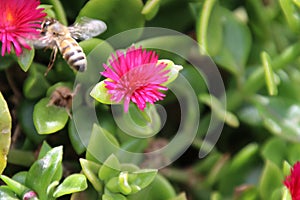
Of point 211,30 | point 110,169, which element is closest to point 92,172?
point 110,169

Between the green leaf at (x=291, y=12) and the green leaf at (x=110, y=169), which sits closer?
the green leaf at (x=110, y=169)

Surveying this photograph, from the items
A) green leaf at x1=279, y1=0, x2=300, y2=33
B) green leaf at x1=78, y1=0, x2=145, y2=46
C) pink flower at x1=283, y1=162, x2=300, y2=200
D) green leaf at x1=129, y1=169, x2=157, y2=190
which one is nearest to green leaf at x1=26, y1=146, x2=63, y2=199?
green leaf at x1=129, y1=169, x2=157, y2=190

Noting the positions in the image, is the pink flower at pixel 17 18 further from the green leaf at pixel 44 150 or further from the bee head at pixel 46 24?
the green leaf at pixel 44 150

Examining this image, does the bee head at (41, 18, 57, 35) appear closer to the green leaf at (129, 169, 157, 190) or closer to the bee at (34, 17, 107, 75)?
the bee at (34, 17, 107, 75)

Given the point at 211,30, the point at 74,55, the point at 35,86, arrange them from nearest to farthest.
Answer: the point at 74,55, the point at 35,86, the point at 211,30

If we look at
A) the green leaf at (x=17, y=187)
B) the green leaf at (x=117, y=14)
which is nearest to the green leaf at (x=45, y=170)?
the green leaf at (x=17, y=187)

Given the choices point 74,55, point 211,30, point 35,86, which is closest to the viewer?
point 74,55

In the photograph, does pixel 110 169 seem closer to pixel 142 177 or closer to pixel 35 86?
pixel 142 177
